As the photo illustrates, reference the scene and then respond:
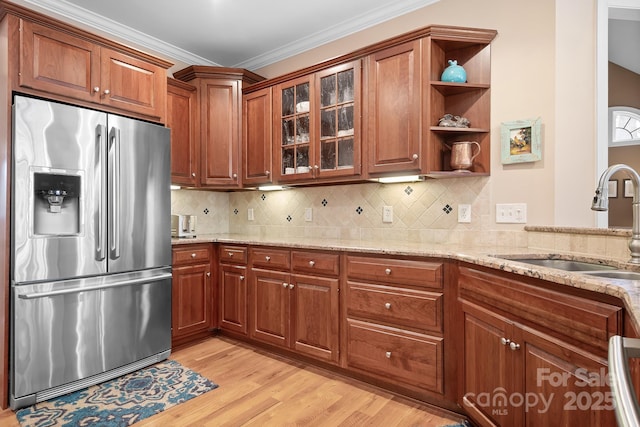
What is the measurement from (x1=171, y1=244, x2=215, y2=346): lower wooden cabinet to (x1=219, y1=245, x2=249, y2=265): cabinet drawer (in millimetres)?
130

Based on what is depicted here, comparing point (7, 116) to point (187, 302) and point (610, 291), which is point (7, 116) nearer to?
point (187, 302)

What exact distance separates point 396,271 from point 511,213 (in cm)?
90

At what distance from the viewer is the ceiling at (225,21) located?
2867 mm

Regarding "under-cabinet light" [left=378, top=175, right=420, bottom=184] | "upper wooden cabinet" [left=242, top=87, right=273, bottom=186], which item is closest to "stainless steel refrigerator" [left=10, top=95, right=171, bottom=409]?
"upper wooden cabinet" [left=242, top=87, right=273, bottom=186]

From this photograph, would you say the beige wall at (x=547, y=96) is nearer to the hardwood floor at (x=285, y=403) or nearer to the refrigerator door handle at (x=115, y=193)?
the hardwood floor at (x=285, y=403)

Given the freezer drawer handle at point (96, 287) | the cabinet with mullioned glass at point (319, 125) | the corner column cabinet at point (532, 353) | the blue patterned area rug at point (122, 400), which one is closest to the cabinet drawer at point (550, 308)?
the corner column cabinet at point (532, 353)

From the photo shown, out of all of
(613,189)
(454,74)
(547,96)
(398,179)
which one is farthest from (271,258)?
(613,189)

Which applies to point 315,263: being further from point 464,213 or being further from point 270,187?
point 270,187

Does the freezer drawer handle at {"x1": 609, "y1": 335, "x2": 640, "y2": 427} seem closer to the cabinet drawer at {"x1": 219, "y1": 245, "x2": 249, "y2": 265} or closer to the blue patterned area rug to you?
the blue patterned area rug

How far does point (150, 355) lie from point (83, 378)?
0.45m

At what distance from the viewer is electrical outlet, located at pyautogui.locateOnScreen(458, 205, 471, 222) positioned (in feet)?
8.45

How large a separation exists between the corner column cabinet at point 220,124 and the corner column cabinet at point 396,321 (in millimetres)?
1704

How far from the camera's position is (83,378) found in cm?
232

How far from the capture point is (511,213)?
2.42 meters
